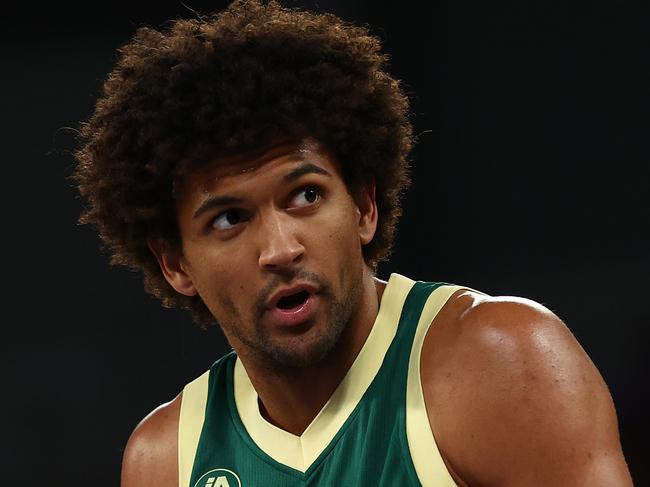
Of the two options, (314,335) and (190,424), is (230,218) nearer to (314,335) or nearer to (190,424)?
(314,335)

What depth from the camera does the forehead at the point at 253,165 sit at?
167 cm

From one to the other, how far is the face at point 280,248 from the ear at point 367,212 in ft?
0.32

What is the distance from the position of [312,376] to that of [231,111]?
441 millimetres

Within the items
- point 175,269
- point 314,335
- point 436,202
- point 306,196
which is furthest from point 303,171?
point 436,202

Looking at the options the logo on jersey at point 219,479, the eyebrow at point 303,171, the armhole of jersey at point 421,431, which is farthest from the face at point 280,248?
the logo on jersey at point 219,479

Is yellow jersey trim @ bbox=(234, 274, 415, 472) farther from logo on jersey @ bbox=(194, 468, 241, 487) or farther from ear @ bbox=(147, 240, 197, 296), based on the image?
ear @ bbox=(147, 240, 197, 296)

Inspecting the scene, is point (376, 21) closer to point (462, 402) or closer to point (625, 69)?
point (625, 69)

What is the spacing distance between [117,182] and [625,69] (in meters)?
1.51

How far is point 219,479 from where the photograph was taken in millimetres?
1840

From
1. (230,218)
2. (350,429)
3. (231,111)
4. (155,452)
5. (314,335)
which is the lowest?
(155,452)

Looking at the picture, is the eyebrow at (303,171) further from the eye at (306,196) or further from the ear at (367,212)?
the ear at (367,212)

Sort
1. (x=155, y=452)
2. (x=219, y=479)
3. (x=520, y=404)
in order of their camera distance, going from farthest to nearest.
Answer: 1. (x=155, y=452)
2. (x=219, y=479)
3. (x=520, y=404)

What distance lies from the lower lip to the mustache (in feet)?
0.07

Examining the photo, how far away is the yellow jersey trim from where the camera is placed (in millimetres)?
1741
